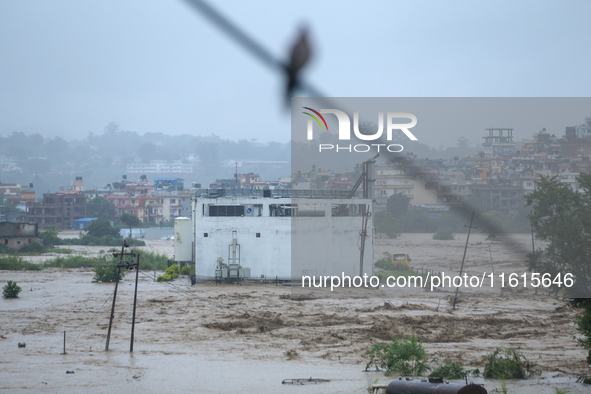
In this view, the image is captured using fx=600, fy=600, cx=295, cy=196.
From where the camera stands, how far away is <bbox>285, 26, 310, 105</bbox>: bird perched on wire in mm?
6707

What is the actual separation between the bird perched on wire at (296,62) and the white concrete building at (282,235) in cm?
1949

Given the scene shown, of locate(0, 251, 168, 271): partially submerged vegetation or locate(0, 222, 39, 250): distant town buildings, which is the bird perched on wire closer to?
locate(0, 251, 168, 271): partially submerged vegetation

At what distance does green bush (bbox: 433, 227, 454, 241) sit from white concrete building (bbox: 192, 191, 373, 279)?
3256mm

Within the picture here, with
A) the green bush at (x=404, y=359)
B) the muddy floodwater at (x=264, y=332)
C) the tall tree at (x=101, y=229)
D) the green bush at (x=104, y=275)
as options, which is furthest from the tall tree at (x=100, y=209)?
the green bush at (x=404, y=359)

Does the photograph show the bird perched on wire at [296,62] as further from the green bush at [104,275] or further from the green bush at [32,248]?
the green bush at [32,248]

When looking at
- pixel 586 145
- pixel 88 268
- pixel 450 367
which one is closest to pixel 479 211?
pixel 586 145

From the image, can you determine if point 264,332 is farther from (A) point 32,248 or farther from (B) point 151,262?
(A) point 32,248

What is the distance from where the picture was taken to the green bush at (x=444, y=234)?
906 inches

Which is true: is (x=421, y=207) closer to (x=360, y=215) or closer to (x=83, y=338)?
(x=360, y=215)

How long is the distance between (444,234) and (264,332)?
878 centimetres

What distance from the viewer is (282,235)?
93.5ft

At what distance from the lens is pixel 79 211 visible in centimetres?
7262

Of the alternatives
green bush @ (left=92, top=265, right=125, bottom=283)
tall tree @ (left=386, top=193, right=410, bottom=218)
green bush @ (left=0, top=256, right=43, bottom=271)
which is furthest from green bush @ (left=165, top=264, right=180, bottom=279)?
tall tree @ (left=386, top=193, right=410, bottom=218)

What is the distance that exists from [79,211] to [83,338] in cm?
5805
